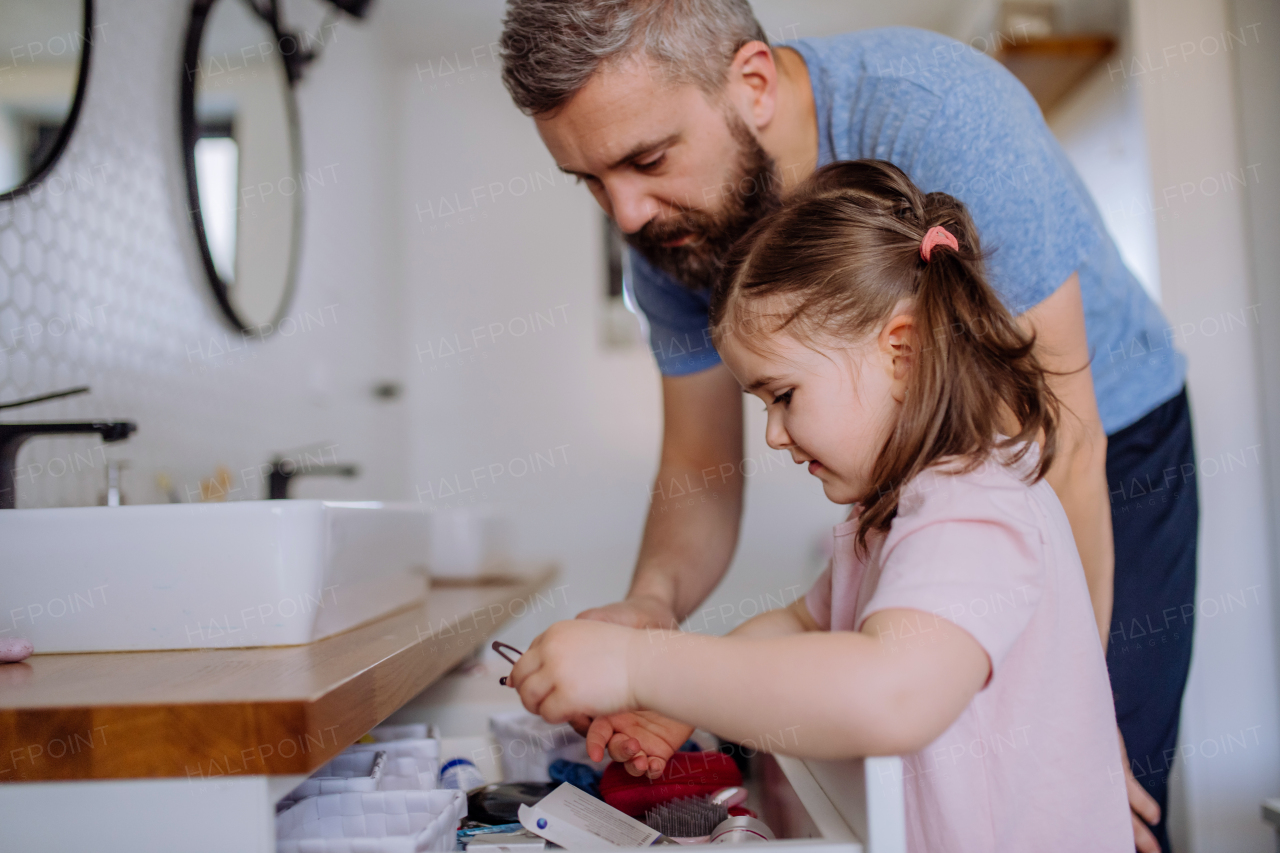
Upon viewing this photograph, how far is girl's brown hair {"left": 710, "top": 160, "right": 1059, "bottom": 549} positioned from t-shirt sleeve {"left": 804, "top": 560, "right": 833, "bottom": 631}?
14 cm

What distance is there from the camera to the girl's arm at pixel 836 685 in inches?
22.6

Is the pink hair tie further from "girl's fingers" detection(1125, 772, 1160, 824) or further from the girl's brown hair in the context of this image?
"girl's fingers" detection(1125, 772, 1160, 824)

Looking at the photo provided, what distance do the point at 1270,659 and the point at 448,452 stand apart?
7.96 feet

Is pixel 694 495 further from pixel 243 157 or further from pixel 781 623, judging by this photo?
pixel 243 157

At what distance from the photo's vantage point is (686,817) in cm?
75

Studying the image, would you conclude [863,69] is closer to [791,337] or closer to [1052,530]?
[791,337]

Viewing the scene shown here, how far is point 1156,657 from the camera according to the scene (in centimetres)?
106

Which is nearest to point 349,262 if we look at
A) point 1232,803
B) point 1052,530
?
point 1052,530

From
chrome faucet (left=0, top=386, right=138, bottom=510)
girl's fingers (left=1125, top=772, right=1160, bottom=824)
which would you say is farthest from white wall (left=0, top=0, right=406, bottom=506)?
girl's fingers (left=1125, top=772, right=1160, bottom=824)

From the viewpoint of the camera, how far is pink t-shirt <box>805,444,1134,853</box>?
25.6 inches

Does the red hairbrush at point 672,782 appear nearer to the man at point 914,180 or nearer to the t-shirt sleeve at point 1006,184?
the man at point 914,180

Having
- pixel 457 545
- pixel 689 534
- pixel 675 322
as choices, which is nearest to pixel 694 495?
pixel 689 534

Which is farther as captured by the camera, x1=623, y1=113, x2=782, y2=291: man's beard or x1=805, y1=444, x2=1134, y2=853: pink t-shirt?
x1=623, y1=113, x2=782, y2=291: man's beard

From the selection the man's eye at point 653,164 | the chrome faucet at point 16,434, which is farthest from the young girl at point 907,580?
the chrome faucet at point 16,434
